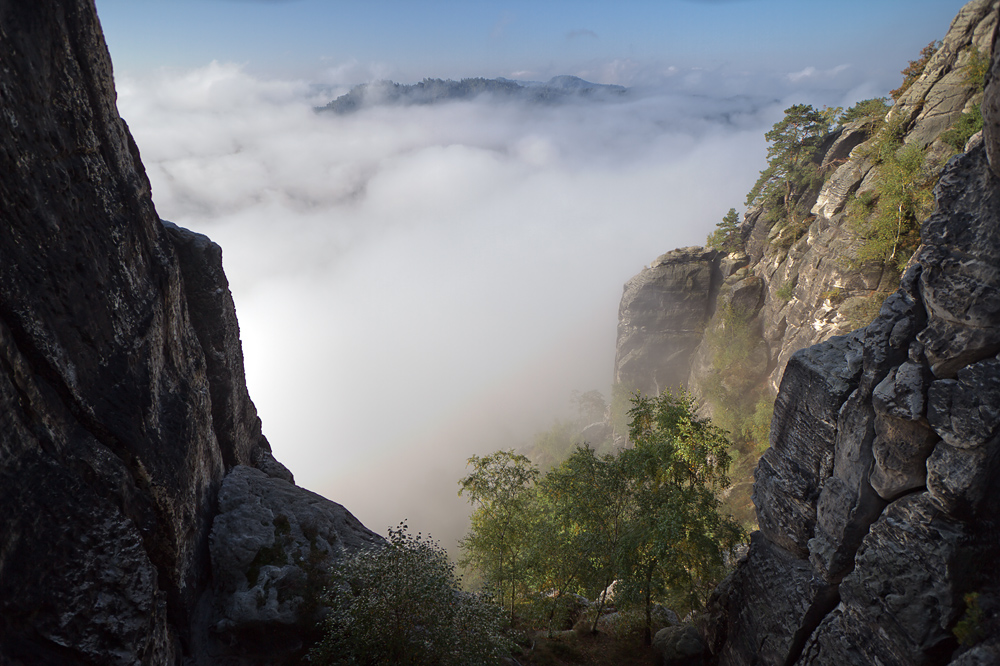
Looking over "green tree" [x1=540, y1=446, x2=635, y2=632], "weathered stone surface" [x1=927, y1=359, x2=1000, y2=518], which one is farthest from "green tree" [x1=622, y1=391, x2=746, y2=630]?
"weathered stone surface" [x1=927, y1=359, x2=1000, y2=518]

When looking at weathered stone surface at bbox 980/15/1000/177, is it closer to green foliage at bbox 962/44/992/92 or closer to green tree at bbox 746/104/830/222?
green foliage at bbox 962/44/992/92

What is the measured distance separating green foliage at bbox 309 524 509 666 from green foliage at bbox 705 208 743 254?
3066 inches

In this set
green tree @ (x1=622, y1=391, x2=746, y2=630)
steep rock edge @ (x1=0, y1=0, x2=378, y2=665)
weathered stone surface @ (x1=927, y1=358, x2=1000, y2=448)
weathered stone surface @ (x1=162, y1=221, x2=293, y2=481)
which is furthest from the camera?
green tree @ (x1=622, y1=391, x2=746, y2=630)

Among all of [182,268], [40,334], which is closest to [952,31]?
[182,268]

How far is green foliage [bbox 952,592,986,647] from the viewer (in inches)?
535

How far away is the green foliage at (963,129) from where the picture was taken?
38719mm

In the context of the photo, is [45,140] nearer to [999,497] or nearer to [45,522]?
[45,522]

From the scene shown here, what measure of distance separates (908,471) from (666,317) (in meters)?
80.3

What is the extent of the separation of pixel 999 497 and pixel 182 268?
32334 mm

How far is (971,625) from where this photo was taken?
1370 cm

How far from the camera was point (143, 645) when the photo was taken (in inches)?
563

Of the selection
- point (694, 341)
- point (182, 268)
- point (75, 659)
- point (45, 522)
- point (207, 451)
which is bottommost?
point (75, 659)

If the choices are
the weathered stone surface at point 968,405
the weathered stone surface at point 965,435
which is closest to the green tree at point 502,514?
the weathered stone surface at point 965,435

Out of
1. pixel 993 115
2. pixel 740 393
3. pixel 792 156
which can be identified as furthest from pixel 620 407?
pixel 993 115
